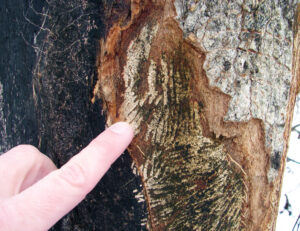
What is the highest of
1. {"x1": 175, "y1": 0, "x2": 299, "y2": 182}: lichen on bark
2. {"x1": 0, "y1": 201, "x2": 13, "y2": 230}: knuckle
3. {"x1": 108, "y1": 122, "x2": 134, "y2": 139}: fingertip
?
{"x1": 175, "y1": 0, "x2": 299, "y2": 182}: lichen on bark

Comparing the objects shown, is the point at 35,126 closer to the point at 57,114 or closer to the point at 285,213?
the point at 57,114

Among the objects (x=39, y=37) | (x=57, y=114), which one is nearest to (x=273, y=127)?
(x=57, y=114)

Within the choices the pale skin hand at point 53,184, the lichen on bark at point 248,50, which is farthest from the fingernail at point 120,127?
the lichen on bark at point 248,50

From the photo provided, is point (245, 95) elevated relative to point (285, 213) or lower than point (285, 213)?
elevated

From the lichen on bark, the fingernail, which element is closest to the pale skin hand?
the fingernail

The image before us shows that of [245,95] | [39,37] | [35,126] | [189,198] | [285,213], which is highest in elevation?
[39,37]

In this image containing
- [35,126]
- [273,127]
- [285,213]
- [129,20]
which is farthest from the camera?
[285,213]

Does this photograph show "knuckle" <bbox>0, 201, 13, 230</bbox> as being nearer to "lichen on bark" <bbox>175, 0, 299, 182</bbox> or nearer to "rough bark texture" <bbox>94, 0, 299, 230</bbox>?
"rough bark texture" <bbox>94, 0, 299, 230</bbox>
